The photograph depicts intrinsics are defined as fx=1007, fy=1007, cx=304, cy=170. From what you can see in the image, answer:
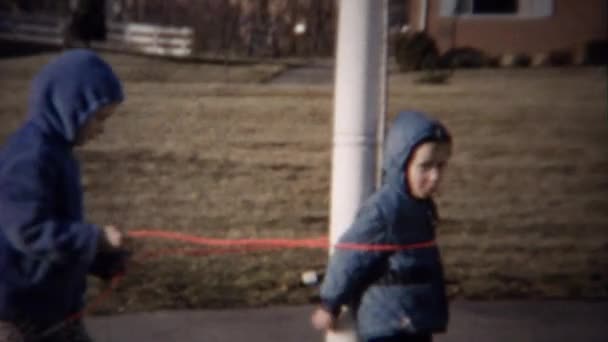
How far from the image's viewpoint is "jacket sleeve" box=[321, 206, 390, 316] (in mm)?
3512

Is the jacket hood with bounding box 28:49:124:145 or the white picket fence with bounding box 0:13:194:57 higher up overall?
the jacket hood with bounding box 28:49:124:145

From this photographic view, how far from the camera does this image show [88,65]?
3.26 metres

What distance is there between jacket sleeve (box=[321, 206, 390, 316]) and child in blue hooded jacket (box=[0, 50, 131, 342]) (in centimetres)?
77

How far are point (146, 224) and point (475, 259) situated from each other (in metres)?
2.53

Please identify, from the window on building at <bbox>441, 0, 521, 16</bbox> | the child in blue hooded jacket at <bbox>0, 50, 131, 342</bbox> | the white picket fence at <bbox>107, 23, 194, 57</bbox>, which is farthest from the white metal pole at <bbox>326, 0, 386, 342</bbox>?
the window on building at <bbox>441, 0, 521, 16</bbox>

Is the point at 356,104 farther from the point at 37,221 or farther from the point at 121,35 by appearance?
the point at 121,35

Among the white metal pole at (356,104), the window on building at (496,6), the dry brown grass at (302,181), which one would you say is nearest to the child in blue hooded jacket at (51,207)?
the white metal pole at (356,104)

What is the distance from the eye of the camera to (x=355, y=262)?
11.5ft

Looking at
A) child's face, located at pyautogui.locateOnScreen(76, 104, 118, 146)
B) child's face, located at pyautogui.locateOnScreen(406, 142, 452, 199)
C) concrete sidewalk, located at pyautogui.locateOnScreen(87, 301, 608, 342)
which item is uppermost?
child's face, located at pyautogui.locateOnScreen(76, 104, 118, 146)

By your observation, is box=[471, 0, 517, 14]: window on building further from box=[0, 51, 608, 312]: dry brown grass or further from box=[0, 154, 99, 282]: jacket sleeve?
box=[0, 154, 99, 282]: jacket sleeve

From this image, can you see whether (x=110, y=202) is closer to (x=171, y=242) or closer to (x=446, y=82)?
(x=171, y=242)

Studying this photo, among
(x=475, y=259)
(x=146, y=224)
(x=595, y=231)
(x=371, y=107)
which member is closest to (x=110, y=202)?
(x=146, y=224)

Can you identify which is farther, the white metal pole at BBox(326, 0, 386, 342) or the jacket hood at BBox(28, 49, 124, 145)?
the white metal pole at BBox(326, 0, 386, 342)

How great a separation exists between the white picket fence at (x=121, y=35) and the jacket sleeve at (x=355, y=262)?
1449 centimetres
